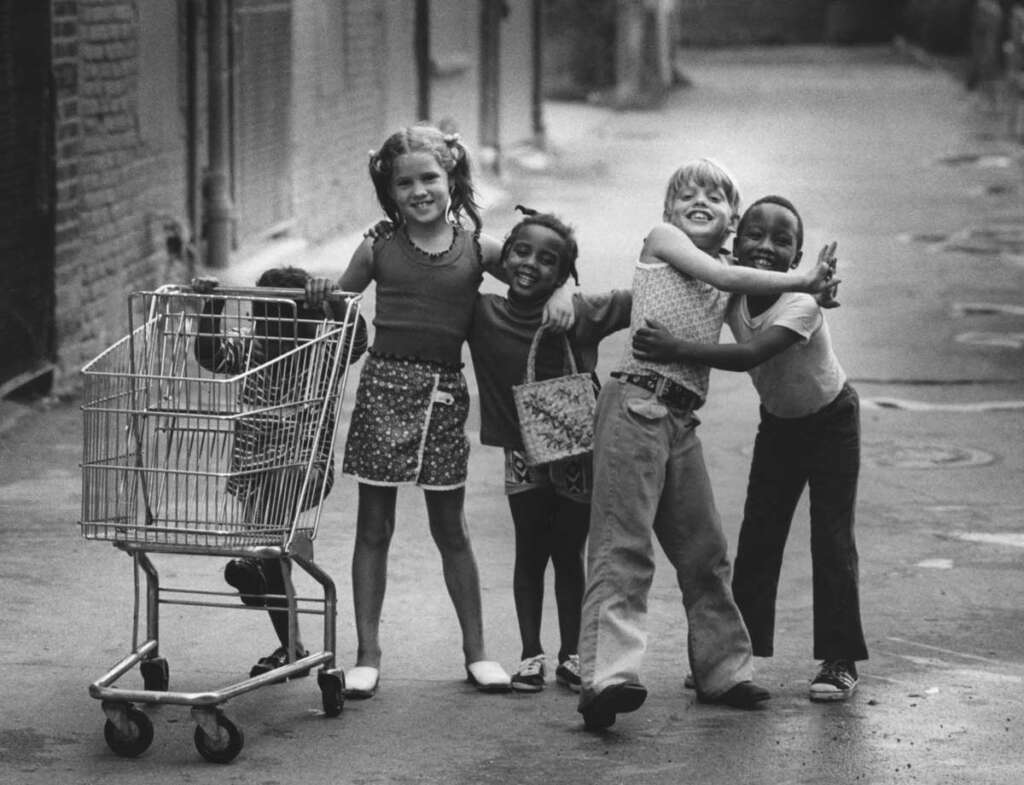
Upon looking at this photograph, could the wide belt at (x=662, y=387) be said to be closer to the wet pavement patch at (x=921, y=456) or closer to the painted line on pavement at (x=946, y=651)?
the painted line on pavement at (x=946, y=651)

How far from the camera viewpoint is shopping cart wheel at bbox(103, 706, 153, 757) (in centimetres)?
529

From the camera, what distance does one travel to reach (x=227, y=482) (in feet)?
17.3

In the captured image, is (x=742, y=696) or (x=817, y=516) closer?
(x=742, y=696)

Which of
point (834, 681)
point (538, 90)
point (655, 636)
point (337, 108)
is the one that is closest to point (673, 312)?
point (834, 681)

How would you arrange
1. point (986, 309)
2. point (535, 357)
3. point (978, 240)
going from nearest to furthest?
1. point (535, 357)
2. point (986, 309)
3. point (978, 240)

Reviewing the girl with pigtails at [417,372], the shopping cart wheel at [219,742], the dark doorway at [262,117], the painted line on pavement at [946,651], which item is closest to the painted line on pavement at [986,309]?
the dark doorway at [262,117]

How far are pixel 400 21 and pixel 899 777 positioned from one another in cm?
1549

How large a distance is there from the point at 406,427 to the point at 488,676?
763 millimetres

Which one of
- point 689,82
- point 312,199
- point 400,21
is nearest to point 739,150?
point 400,21

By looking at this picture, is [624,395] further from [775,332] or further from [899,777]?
[899,777]

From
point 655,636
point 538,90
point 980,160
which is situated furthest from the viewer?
point 538,90

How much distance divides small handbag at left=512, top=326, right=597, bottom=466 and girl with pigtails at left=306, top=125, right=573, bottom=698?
0.75 ft

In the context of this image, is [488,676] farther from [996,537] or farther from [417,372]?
[996,537]

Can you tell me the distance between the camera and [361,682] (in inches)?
230
